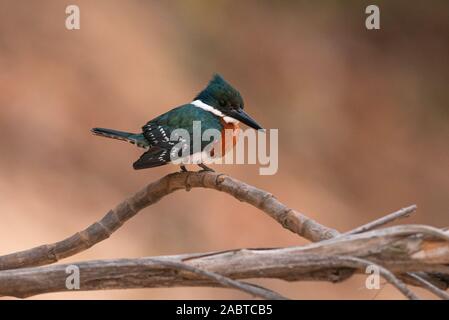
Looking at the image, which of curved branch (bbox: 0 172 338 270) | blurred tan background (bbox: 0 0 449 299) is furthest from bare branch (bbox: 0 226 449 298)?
blurred tan background (bbox: 0 0 449 299)

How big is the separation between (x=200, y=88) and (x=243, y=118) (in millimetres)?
1255

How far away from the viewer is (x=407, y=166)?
11.2 ft

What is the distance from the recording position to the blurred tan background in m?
2.88

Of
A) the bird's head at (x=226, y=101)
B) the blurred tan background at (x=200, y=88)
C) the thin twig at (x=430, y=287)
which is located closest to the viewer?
the thin twig at (x=430, y=287)

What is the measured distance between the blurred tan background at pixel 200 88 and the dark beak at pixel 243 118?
106 centimetres

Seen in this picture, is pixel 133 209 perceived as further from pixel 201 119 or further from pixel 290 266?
pixel 290 266

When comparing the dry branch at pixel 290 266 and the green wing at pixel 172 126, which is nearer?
the dry branch at pixel 290 266

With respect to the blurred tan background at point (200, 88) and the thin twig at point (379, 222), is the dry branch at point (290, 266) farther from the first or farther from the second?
the blurred tan background at point (200, 88)

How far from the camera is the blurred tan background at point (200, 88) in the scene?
2.88 m

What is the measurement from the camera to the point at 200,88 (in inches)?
122

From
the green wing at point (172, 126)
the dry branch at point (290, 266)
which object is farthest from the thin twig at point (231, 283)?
the green wing at point (172, 126)

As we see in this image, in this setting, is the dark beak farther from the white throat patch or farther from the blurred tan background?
the blurred tan background

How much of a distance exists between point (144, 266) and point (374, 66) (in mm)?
2478

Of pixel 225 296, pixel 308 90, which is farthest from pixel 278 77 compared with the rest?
pixel 225 296
